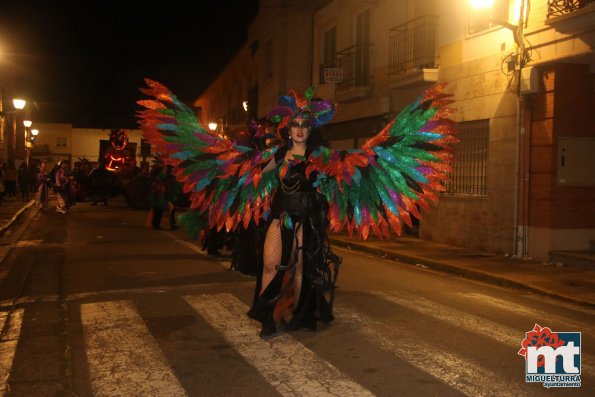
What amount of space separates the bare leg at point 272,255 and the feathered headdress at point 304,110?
0.94 m

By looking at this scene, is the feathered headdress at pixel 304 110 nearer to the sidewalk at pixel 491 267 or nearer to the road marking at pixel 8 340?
the road marking at pixel 8 340

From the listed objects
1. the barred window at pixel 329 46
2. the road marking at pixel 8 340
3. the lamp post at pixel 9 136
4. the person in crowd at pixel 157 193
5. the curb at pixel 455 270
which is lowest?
the road marking at pixel 8 340

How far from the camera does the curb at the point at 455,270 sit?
9.16m

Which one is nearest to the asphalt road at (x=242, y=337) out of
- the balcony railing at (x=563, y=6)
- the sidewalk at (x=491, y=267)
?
the sidewalk at (x=491, y=267)

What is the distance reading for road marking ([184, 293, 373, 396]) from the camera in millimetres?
4566

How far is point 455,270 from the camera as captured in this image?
11430 mm

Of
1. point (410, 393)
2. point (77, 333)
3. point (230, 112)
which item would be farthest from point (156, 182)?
point (230, 112)

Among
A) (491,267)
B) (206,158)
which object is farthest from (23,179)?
(206,158)

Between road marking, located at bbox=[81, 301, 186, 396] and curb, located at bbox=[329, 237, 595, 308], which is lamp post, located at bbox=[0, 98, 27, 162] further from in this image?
road marking, located at bbox=[81, 301, 186, 396]

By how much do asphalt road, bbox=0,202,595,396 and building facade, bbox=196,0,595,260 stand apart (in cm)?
323

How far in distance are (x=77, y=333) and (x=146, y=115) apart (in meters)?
2.13

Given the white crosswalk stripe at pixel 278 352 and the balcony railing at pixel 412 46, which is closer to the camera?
the white crosswalk stripe at pixel 278 352

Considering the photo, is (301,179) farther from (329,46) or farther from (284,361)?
(329,46)

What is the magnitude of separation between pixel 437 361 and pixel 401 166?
174 centimetres
